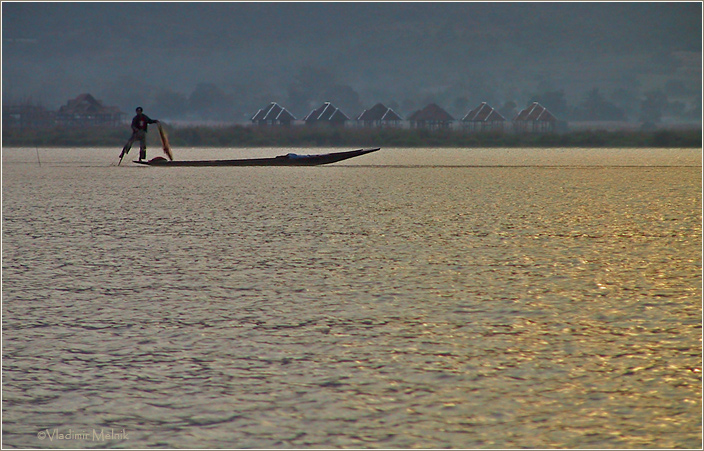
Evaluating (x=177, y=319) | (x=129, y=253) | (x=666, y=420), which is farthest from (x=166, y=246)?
(x=666, y=420)

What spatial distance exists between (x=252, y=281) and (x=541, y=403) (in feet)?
13.7

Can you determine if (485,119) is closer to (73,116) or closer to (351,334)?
(73,116)

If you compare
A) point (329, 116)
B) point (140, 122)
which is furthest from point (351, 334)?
point (329, 116)

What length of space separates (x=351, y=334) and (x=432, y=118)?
11713 centimetres

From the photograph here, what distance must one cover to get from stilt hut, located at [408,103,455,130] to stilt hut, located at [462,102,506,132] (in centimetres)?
274

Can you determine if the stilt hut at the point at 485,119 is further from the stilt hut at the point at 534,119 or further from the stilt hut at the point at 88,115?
the stilt hut at the point at 88,115

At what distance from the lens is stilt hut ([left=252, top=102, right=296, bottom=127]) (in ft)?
395

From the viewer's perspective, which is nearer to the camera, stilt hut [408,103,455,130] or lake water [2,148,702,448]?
lake water [2,148,702,448]

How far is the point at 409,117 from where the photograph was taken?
410 feet

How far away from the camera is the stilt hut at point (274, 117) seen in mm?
120250

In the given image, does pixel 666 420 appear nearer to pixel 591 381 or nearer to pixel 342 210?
pixel 591 381

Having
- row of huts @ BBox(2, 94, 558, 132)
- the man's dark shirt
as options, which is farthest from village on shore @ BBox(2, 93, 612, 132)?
the man's dark shirt

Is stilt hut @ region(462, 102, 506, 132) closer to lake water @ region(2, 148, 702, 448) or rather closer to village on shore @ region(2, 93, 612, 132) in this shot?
village on shore @ region(2, 93, 612, 132)

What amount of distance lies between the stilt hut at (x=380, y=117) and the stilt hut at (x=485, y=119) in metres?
9.46
